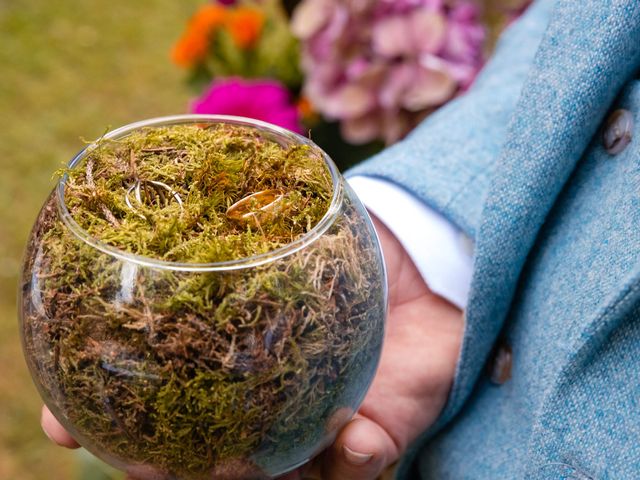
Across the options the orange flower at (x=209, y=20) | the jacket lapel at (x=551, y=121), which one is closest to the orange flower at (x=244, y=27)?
the orange flower at (x=209, y=20)

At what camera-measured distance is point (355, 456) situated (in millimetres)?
Answer: 688

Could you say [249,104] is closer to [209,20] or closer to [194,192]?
[209,20]

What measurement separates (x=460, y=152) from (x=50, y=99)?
2.40 metres

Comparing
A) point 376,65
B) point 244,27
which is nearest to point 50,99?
point 244,27

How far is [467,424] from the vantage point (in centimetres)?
87

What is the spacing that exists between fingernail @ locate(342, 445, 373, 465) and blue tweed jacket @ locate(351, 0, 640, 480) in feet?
0.48

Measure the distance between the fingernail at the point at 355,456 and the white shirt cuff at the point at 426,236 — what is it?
257mm

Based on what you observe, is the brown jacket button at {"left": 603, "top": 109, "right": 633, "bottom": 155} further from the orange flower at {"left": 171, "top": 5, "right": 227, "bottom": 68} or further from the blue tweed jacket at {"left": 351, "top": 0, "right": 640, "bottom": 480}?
the orange flower at {"left": 171, "top": 5, "right": 227, "bottom": 68}

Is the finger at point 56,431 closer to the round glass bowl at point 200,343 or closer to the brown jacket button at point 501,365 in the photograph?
the round glass bowl at point 200,343

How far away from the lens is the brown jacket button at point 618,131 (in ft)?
2.44

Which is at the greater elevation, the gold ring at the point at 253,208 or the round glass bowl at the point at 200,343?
the gold ring at the point at 253,208

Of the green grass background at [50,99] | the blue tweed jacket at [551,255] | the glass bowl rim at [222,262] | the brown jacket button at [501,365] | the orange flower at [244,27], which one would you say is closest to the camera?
the glass bowl rim at [222,262]

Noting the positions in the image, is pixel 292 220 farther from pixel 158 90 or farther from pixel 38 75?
pixel 38 75

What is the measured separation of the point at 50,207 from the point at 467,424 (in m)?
0.52
